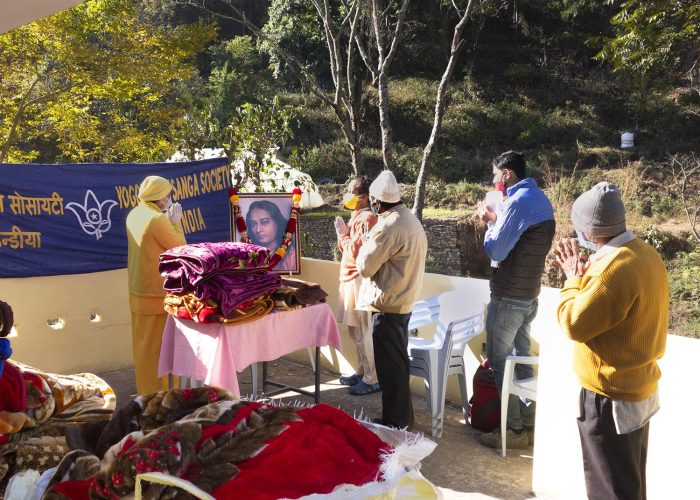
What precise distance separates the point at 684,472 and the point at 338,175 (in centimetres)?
2421

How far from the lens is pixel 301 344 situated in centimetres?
475

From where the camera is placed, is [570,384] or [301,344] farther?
[301,344]

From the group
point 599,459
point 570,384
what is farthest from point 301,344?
point 599,459

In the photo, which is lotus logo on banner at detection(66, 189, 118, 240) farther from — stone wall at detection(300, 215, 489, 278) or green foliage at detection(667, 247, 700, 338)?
stone wall at detection(300, 215, 489, 278)

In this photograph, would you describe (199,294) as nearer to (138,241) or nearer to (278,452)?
(138,241)

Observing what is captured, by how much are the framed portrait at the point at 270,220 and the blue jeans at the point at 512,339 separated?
7.75 feet

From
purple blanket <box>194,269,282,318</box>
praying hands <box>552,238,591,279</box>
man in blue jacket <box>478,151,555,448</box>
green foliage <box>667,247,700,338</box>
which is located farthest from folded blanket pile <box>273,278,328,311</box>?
green foliage <box>667,247,700,338</box>

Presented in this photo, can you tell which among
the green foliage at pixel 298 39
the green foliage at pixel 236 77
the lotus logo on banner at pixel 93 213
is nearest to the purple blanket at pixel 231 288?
the lotus logo on banner at pixel 93 213

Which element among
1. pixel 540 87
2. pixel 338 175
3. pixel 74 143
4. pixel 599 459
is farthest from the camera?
pixel 540 87

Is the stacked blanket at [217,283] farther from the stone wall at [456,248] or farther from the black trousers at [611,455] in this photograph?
the stone wall at [456,248]

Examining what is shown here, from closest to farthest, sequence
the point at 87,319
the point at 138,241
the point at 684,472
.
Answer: the point at 684,472 → the point at 138,241 → the point at 87,319

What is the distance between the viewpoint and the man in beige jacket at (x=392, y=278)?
179 inches

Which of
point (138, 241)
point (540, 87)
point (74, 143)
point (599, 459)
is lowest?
point (599, 459)

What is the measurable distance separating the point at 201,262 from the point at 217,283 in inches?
6.5
